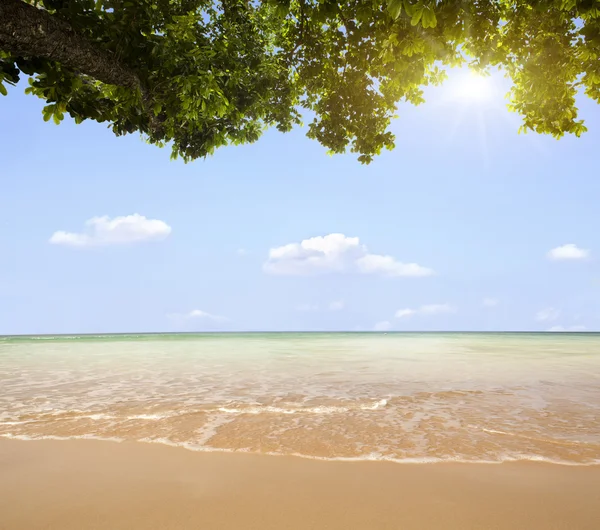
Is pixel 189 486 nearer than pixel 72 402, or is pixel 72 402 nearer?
pixel 189 486

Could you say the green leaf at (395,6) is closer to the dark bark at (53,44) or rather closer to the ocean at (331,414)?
the dark bark at (53,44)

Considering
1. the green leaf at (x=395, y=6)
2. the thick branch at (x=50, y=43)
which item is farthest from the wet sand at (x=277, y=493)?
the thick branch at (x=50, y=43)

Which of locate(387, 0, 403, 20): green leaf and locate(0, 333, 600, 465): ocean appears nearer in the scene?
locate(387, 0, 403, 20): green leaf

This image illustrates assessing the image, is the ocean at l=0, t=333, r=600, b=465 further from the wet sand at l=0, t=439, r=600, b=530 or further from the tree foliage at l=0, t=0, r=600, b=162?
the tree foliage at l=0, t=0, r=600, b=162

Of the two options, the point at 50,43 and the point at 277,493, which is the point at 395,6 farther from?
the point at 277,493

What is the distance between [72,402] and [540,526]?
709 centimetres

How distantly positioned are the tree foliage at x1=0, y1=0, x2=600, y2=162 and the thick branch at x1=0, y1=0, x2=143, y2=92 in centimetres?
1

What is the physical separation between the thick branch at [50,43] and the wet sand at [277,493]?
157 inches

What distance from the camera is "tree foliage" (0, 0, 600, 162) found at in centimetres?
412

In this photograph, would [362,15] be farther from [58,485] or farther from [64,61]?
[58,485]

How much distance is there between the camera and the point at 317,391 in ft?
26.2

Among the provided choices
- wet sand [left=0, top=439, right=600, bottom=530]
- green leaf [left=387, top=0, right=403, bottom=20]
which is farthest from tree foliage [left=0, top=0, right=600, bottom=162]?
wet sand [left=0, top=439, right=600, bottom=530]

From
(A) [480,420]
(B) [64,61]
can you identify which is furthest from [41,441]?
(A) [480,420]

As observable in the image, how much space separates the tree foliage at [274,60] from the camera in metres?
4.12
